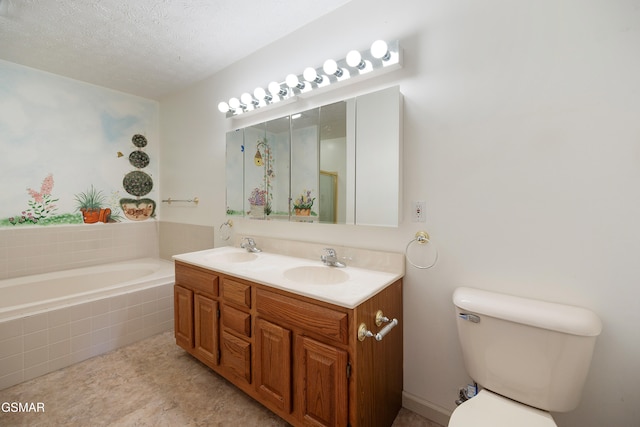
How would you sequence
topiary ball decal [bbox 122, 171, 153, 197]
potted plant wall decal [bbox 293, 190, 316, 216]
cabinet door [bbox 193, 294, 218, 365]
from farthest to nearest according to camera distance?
topiary ball decal [bbox 122, 171, 153, 197] → potted plant wall decal [bbox 293, 190, 316, 216] → cabinet door [bbox 193, 294, 218, 365]

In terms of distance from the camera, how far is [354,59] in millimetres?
1468

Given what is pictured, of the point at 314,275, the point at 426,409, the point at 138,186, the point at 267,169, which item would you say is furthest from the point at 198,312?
the point at 138,186

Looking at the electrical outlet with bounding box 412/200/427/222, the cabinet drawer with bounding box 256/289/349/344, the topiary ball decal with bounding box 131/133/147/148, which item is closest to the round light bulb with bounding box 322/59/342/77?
the electrical outlet with bounding box 412/200/427/222

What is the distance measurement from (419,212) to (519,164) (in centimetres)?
47

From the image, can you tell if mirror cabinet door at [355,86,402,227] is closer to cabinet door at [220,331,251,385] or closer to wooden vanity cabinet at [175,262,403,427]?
wooden vanity cabinet at [175,262,403,427]

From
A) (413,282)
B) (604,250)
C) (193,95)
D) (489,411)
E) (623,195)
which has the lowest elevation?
(489,411)

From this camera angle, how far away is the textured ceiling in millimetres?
1648

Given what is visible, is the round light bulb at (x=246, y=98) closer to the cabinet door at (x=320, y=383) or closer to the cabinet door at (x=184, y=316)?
the cabinet door at (x=184, y=316)

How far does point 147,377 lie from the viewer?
179 cm

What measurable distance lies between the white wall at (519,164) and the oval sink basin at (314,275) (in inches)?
9.3

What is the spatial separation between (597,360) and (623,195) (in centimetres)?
64

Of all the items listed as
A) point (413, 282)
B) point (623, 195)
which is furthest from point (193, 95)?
point (623, 195)

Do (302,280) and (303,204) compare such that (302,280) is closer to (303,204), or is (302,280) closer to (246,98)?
(303,204)

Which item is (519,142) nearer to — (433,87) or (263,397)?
(433,87)
